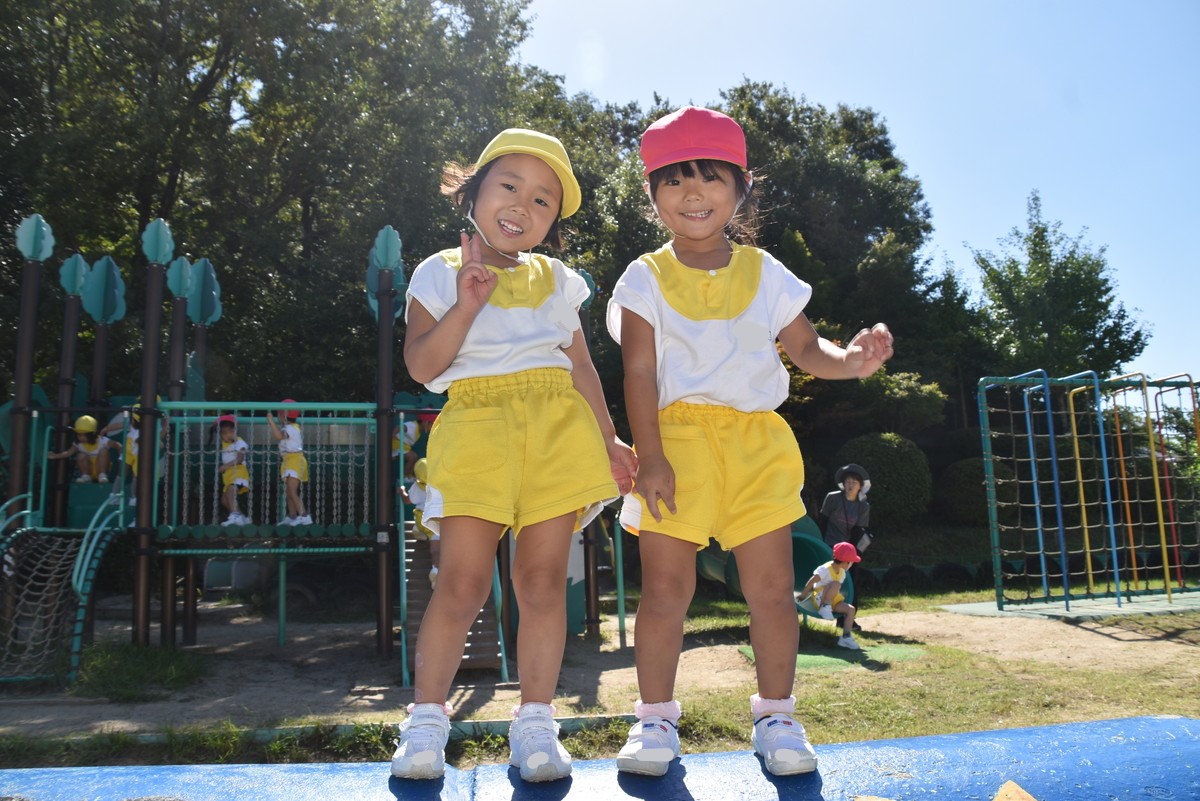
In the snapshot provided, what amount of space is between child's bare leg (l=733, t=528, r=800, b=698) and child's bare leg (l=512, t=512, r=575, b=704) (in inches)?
18.2

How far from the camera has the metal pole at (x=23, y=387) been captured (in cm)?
731

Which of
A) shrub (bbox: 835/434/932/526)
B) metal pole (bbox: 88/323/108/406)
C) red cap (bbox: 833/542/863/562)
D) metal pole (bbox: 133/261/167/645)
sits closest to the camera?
Result: metal pole (bbox: 133/261/167/645)

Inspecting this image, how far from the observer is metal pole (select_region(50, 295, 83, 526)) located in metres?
8.01

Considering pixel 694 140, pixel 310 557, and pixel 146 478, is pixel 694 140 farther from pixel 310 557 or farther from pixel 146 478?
pixel 310 557

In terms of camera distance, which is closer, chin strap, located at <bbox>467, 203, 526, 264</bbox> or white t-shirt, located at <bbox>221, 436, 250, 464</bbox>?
chin strap, located at <bbox>467, 203, 526, 264</bbox>

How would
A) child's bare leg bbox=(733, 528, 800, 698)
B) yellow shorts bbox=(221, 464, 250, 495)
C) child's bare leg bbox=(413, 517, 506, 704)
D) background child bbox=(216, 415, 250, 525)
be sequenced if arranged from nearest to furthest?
child's bare leg bbox=(413, 517, 506, 704) < child's bare leg bbox=(733, 528, 800, 698) < background child bbox=(216, 415, 250, 525) < yellow shorts bbox=(221, 464, 250, 495)

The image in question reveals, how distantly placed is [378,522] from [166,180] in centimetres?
1124

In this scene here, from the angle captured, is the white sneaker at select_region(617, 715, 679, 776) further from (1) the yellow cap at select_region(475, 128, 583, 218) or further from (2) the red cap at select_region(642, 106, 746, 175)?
(2) the red cap at select_region(642, 106, 746, 175)

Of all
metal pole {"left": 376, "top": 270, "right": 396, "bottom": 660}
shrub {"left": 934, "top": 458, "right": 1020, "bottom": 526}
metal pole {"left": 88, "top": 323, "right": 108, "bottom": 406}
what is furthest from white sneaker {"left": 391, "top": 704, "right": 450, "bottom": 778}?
shrub {"left": 934, "top": 458, "right": 1020, "bottom": 526}

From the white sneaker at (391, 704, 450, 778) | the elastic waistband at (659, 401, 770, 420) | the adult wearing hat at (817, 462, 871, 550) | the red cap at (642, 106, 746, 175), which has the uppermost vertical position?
the red cap at (642, 106, 746, 175)

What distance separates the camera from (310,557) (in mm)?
8188

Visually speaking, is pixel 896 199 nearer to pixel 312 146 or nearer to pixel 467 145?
pixel 467 145

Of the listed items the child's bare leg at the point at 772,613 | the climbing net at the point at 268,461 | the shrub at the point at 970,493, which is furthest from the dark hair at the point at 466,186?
the shrub at the point at 970,493

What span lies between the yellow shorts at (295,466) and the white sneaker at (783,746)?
6.24 meters
